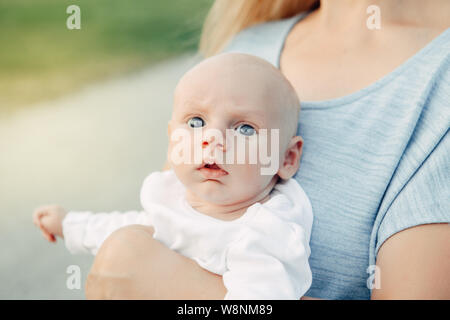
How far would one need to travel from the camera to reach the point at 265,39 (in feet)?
4.26

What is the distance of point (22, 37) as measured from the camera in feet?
9.27

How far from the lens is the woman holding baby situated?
2.73 ft

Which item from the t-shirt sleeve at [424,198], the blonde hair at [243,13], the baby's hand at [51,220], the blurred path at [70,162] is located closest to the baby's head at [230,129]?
the t-shirt sleeve at [424,198]

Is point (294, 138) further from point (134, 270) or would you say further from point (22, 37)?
point (22, 37)

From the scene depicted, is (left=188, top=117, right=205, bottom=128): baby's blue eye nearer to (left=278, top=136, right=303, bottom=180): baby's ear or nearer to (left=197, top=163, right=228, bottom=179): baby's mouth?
(left=197, top=163, right=228, bottom=179): baby's mouth

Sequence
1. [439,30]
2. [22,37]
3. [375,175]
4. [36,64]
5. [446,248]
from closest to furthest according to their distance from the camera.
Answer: [446,248] < [375,175] < [439,30] < [36,64] < [22,37]

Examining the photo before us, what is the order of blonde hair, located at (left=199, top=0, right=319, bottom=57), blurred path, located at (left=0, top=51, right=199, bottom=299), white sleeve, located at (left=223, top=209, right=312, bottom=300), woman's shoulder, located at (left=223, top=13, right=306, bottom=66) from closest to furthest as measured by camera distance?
white sleeve, located at (left=223, top=209, right=312, bottom=300) < woman's shoulder, located at (left=223, top=13, right=306, bottom=66) < blonde hair, located at (left=199, top=0, right=319, bottom=57) < blurred path, located at (left=0, top=51, right=199, bottom=299)

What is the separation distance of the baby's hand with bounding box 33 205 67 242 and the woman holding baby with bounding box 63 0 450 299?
0.33 meters

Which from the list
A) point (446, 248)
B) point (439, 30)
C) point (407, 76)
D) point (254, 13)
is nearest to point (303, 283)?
point (446, 248)

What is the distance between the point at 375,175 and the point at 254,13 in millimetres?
720

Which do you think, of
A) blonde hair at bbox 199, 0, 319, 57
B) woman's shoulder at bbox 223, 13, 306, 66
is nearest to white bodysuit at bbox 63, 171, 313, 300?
woman's shoulder at bbox 223, 13, 306, 66

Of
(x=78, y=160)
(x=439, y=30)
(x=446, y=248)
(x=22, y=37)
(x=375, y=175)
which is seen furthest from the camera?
(x=22, y=37)

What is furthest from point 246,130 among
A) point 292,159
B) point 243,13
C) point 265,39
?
point 243,13

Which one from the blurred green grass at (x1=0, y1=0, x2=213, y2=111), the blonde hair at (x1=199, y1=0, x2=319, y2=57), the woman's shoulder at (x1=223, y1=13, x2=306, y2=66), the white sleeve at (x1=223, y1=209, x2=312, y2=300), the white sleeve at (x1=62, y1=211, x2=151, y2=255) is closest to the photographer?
the white sleeve at (x1=223, y1=209, x2=312, y2=300)
